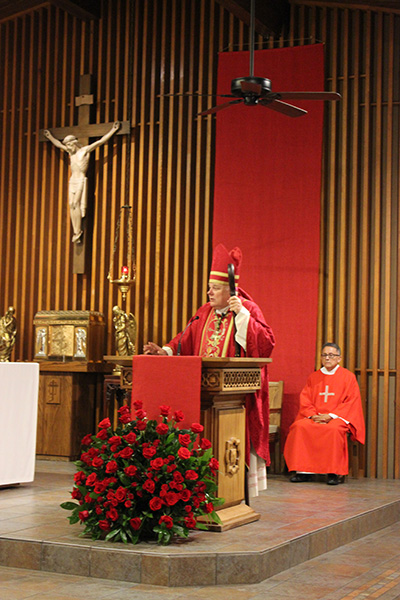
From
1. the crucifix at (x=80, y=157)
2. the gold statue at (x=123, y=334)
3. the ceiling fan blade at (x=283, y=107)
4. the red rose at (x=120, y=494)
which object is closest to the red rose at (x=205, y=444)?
the red rose at (x=120, y=494)

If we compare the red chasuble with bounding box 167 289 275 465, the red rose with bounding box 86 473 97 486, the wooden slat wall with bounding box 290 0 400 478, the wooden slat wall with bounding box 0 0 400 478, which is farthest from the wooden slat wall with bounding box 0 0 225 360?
the red rose with bounding box 86 473 97 486

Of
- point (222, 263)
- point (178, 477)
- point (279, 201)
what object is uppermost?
point (279, 201)

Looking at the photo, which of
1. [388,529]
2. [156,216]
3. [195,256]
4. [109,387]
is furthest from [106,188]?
[388,529]

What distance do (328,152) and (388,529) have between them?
134 inches

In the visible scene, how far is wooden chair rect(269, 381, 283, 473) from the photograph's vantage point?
732 centimetres

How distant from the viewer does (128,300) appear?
845cm

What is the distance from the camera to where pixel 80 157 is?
8.52m

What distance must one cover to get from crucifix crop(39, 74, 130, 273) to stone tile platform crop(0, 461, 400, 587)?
10.6ft

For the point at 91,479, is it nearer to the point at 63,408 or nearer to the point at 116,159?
the point at 63,408

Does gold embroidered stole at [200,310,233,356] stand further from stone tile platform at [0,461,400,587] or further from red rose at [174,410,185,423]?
stone tile platform at [0,461,400,587]

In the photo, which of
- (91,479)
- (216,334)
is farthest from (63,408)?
(91,479)

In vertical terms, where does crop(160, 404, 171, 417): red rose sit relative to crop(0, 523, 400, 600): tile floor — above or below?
above

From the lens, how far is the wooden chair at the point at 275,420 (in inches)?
288

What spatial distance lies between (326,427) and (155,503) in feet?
10.0
